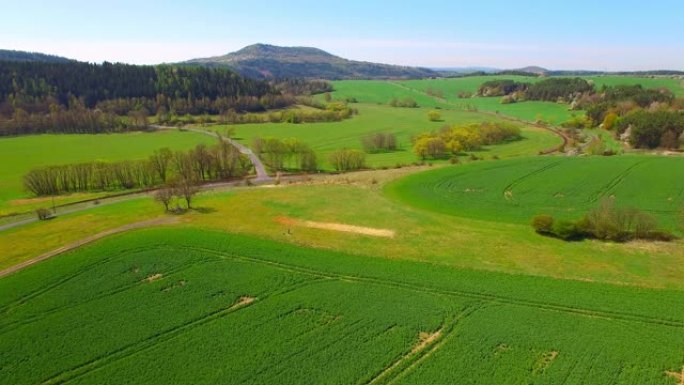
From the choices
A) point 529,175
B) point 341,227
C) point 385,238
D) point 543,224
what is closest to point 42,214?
point 341,227

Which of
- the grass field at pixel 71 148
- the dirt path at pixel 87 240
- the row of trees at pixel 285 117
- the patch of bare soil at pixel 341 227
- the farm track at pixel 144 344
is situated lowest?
the farm track at pixel 144 344

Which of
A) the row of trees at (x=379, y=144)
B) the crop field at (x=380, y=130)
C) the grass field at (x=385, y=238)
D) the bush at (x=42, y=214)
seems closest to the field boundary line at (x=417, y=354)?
the grass field at (x=385, y=238)

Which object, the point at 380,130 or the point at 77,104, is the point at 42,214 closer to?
the point at 380,130

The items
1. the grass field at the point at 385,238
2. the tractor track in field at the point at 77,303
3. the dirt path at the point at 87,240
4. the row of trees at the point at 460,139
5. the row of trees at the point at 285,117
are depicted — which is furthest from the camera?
the row of trees at the point at 285,117

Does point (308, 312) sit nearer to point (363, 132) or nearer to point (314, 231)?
point (314, 231)

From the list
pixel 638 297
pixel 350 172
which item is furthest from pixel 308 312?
pixel 350 172

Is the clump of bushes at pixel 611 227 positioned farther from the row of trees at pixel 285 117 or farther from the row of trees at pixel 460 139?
the row of trees at pixel 285 117
